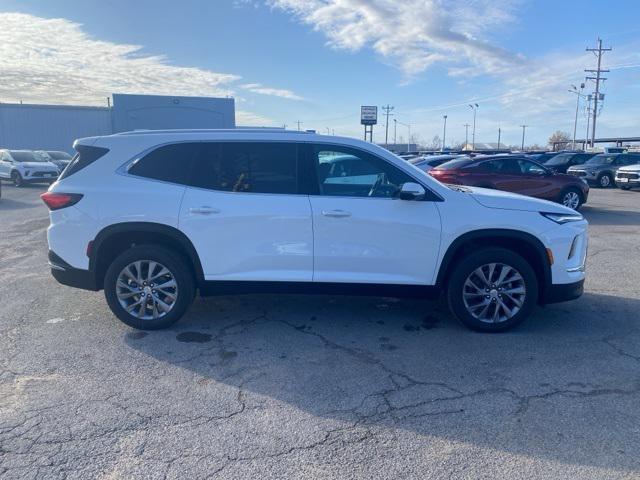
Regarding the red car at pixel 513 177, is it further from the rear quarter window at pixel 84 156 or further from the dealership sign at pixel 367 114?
the dealership sign at pixel 367 114

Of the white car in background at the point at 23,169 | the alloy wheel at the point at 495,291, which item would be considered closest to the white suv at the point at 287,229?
the alloy wheel at the point at 495,291

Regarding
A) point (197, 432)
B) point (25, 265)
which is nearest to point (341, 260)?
point (197, 432)

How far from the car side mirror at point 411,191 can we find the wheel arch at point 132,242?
2.03 m

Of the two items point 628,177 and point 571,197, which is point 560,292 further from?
Result: point 628,177

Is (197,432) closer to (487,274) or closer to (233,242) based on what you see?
(233,242)

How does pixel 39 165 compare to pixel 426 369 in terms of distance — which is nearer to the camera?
pixel 426 369

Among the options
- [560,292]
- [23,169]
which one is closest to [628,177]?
[560,292]

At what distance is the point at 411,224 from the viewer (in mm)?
4566

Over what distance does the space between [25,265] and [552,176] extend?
498 inches

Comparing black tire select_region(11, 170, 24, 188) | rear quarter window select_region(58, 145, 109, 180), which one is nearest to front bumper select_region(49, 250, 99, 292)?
rear quarter window select_region(58, 145, 109, 180)

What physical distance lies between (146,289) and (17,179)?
22.4 m

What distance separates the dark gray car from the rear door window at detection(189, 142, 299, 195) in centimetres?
2252

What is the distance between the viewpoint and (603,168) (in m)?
23.7

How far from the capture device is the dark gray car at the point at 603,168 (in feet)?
77.4
